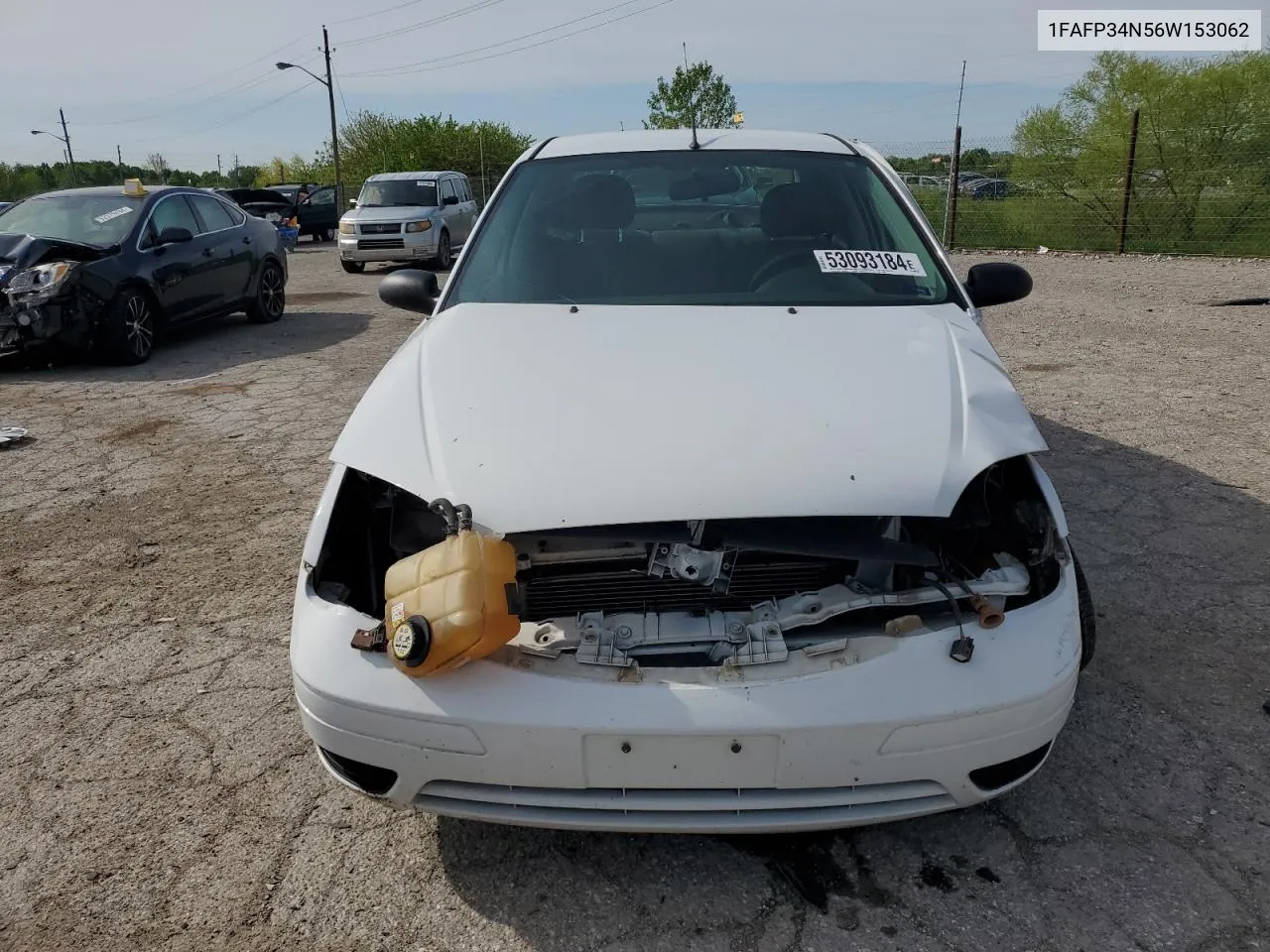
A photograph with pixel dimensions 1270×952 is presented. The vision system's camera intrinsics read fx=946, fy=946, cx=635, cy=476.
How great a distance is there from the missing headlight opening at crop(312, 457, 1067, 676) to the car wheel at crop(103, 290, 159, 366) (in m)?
6.89

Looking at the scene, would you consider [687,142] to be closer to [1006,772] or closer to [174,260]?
[1006,772]

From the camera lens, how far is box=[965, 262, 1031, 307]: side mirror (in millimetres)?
3486

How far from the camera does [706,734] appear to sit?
185 cm

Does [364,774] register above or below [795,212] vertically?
below

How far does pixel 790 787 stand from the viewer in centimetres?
191

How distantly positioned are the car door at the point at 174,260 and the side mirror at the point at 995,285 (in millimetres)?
7507

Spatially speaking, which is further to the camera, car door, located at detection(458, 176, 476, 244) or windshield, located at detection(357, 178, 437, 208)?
car door, located at detection(458, 176, 476, 244)

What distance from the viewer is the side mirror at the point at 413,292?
3.60 metres

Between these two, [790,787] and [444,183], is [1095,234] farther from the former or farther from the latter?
[790,787]

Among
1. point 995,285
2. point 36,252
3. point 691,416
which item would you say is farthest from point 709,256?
point 36,252

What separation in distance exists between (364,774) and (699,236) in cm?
224

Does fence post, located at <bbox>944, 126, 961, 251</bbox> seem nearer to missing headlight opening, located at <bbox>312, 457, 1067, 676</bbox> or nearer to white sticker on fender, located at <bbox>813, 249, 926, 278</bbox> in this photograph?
white sticker on fender, located at <bbox>813, 249, 926, 278</bbox>

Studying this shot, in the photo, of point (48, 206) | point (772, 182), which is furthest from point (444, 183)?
point (772, 182)

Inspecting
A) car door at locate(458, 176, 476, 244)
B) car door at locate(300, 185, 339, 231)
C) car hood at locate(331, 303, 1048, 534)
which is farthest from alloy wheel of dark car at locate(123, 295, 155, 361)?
car door at locate(300, 185, 339, 231)
